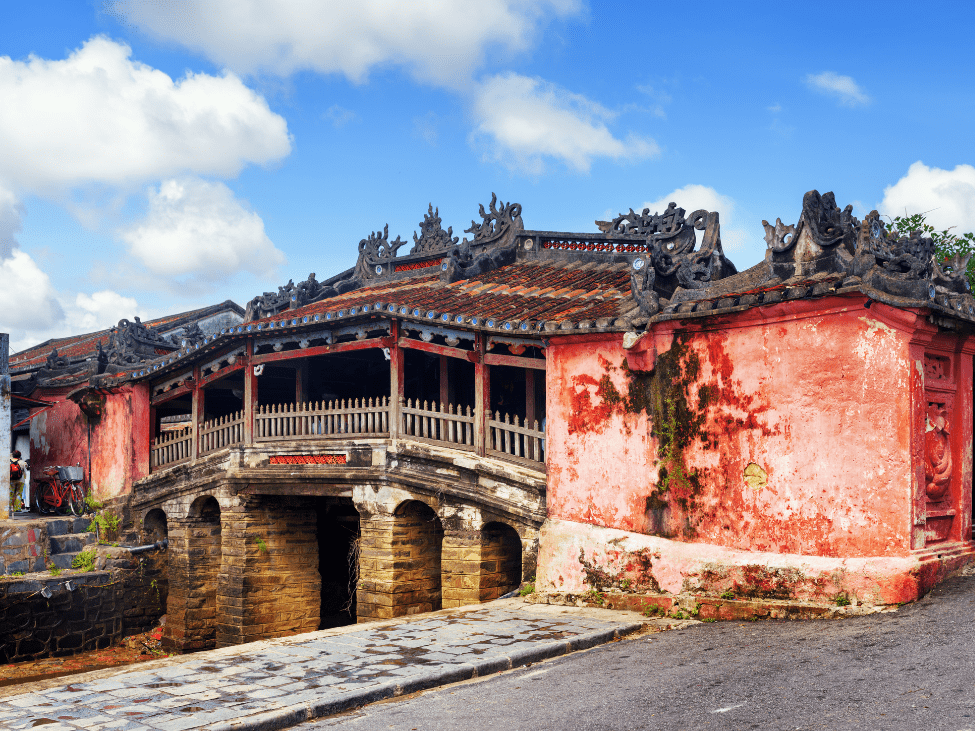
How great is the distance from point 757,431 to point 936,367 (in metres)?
1.89

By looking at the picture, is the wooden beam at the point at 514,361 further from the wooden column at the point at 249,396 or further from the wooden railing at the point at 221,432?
the wooden railing at the point at 221,432

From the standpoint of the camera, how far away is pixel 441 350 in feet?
39.0

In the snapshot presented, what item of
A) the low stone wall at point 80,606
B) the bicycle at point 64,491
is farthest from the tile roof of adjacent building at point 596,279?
the low stone wall at point 80,606

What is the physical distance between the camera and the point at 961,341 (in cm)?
880

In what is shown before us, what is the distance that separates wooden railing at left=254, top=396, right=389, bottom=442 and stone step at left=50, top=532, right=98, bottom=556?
4298 mm

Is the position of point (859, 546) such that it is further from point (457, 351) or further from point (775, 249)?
point (457, 351)

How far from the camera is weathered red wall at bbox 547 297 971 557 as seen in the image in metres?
7.98

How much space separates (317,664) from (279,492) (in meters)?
7.00

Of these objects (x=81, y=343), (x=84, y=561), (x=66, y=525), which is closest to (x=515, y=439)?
(x=84, y=561)

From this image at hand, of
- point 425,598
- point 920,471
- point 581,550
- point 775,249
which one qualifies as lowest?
point 425,598

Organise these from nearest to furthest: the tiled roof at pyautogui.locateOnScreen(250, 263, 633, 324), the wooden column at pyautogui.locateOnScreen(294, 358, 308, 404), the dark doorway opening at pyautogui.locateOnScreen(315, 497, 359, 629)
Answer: the tiled roof at pyautogui.locateOnScreen(250, 263, 633, 324) → the wooden column at pyautogui.locateOnScreen(294, 358, 308, 404) → the dark doorway opening at pyautogui.locateOnScreen(315, 497, 359, 629)

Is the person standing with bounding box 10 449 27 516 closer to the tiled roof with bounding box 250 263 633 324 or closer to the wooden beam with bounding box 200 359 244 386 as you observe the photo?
the wooden beam with bounding box 200 359 244 386

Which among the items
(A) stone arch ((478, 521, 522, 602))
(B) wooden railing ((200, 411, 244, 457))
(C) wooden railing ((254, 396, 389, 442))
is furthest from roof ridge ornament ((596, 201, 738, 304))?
(B) wooden railing ((200, 411, 244, 457))

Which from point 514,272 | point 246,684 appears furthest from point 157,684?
point 514,272
